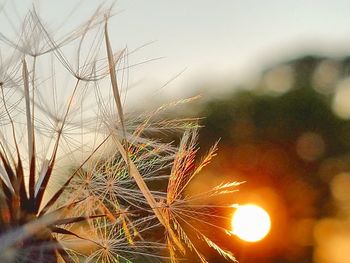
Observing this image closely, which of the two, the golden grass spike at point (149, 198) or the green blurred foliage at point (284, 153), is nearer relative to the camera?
the golden grass spike at point (149, 198)

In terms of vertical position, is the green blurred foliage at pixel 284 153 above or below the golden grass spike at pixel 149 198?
above

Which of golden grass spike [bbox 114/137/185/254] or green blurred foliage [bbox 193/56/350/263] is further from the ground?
green blurred foliage [bbox 193/56/350/263]

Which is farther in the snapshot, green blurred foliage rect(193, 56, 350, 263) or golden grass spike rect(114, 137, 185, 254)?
green blurred foliage rect(193, 56, 350, 263)

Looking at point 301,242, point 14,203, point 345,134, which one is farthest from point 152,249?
point 345,134

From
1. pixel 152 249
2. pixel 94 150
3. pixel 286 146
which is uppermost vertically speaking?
pixel 286 146

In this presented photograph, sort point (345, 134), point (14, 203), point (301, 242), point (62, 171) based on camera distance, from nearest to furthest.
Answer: point (14, 203) < point (62, 171) < point (301, 242) < point (345, 134)

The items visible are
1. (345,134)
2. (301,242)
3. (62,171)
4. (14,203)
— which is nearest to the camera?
(14,203)

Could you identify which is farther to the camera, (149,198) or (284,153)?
(284,153)

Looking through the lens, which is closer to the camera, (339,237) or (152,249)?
(152,249)

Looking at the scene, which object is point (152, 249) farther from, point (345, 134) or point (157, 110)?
point (345, 134)

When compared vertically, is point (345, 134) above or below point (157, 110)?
above

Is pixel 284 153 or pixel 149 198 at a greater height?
pixel 284 153
